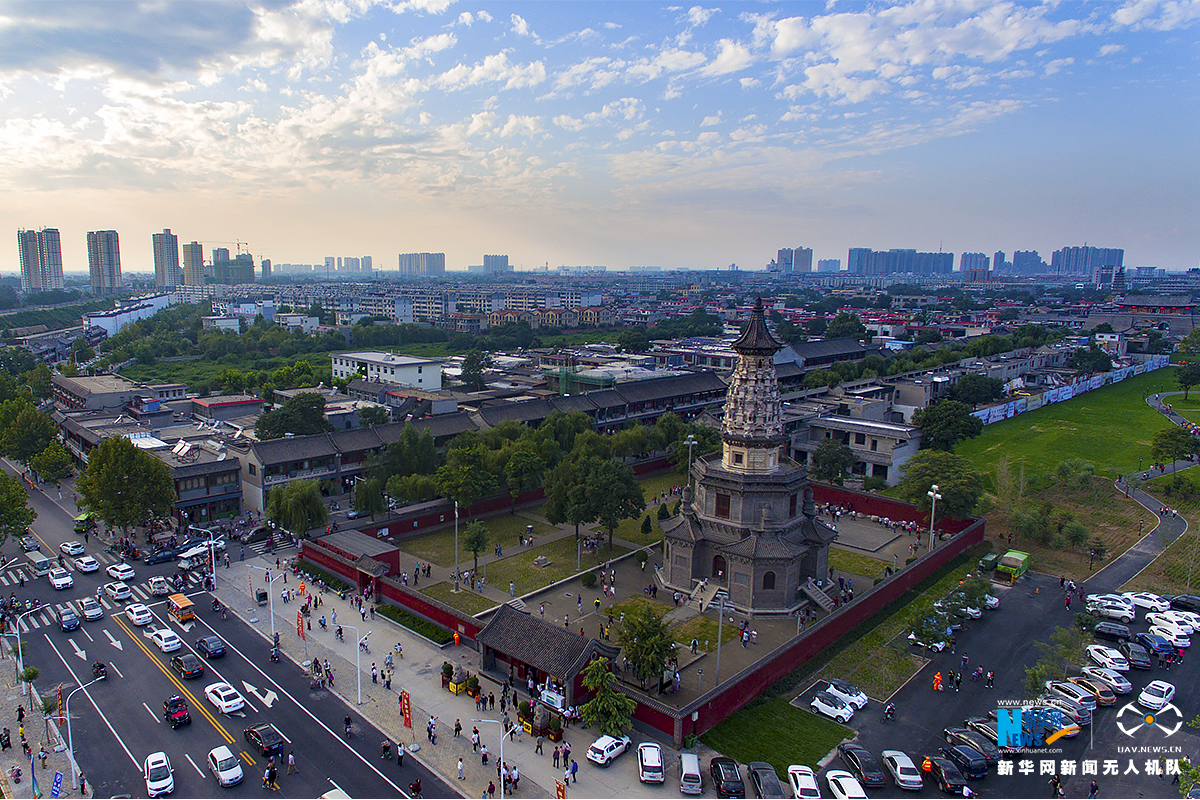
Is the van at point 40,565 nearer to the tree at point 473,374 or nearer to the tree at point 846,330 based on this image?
the tree at point 473,374

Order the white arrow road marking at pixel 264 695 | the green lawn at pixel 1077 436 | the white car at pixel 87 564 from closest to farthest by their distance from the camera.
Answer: the white arrow road marking at pixel 264 695
the white car at pixel 87 564
the green lawn at pixel 1077 436

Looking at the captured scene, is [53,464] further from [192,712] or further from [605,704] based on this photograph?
[605,704]

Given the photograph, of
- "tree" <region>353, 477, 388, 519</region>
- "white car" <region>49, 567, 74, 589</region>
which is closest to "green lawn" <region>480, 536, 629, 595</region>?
"tree" <region>353, 477, 388, 519</region>

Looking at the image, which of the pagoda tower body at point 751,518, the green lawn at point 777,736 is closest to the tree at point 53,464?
the pagoda tower body at point 751,518

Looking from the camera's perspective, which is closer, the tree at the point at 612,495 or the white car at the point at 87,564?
the white car at the point at 87,564

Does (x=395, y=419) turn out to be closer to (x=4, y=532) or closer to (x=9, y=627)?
(x=4, y=532)

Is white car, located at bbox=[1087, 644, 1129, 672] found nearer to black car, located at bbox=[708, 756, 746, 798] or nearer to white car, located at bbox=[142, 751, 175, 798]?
black car, located at bbox=[708, 756, 746, 798]

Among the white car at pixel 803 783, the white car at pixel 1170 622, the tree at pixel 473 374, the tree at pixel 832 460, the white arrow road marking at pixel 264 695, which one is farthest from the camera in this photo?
the tree at pixel 473 374
